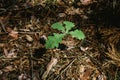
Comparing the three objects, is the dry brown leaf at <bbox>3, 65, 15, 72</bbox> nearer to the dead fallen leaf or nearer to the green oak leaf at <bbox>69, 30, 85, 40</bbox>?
the dead fallen leaf

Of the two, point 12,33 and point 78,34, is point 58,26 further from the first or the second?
point 12,33

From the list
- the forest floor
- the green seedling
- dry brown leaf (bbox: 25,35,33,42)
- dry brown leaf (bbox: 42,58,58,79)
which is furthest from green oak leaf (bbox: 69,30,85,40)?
dry brown leaf (bbox: 25,35,33,42)

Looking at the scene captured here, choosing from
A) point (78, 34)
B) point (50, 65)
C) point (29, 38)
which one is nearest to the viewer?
point (50, 65)

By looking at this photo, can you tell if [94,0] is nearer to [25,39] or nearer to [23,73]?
[25,39]

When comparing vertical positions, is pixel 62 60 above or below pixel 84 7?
below

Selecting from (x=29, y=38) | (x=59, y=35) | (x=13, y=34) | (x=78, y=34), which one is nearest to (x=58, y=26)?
(x=59, y=35)

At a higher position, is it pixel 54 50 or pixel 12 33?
pixel 12 33

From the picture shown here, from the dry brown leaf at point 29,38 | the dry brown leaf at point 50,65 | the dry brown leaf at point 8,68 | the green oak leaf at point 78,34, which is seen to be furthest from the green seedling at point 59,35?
the dry brown leaf at point 8,68

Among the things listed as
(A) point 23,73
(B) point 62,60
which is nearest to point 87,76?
(B) point 62,60

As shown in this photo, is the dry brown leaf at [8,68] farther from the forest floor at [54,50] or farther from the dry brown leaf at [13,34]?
the dry brown leaf at [13,34]
